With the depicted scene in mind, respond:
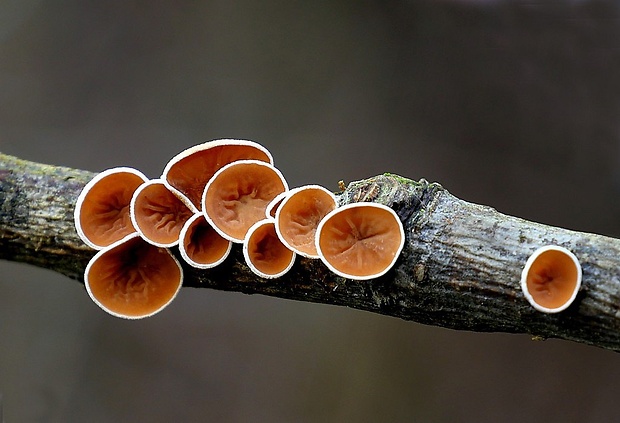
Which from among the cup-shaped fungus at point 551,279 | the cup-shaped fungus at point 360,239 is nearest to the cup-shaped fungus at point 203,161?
the cup-shaped fungus at point 360,239

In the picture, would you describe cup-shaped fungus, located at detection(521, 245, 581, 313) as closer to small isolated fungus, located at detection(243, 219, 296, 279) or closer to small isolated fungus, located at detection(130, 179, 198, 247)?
small isolated fungus, located at detection(243, 219, 296, 279)

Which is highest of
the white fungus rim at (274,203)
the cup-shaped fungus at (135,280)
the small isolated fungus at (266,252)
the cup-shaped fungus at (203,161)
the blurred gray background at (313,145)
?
the blurred gray background at (313,145)

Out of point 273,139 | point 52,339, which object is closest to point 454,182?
point 273,139

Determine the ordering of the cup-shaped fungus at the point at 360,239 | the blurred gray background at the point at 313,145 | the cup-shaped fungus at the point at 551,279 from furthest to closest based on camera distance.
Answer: the blurred gray background at the point at 313,145 < the cup-shaped fungus at the point at 360,239 < the cup-shaped fungus at the point at 551,279

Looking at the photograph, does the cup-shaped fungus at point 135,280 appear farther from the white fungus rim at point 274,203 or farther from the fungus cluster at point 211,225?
the white fungus rim at point 274,203

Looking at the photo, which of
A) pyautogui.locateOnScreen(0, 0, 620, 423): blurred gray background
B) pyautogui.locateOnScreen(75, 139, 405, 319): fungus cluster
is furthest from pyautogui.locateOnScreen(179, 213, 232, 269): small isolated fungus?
pyautogui.locateOnScreen(0, 0, 620, 423): blurred gray background

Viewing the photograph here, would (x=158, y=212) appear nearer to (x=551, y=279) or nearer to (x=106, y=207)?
(x=106, y=207)
